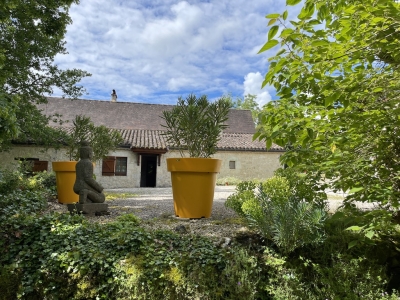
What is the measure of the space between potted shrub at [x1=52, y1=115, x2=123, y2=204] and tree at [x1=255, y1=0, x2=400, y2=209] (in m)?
4.77

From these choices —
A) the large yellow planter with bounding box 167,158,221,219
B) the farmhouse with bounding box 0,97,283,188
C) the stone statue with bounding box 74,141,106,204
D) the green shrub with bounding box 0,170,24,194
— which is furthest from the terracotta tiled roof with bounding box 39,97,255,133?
the large yellow planter with bounding box 167,158,221,219

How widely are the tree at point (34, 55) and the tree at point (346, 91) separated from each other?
6547 mm

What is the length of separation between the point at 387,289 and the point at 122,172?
1292 cm

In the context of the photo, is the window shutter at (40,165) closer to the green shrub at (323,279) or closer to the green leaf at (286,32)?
the green shrub at (323,279)

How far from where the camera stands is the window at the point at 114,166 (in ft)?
45.4

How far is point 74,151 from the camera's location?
693 cm

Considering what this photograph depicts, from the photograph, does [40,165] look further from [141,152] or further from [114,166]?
[141,152]

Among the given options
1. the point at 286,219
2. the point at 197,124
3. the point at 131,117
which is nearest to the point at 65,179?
the point at 197,124

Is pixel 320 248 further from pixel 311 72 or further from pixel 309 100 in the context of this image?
pixel 311 72

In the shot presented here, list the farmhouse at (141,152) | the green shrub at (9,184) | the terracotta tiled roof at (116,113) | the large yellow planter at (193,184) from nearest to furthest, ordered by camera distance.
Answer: the large yellow planter at (193,184), the green shrub at (9,184), the farmhouse at (141,152), the terracotta tiled roof at (116,113)

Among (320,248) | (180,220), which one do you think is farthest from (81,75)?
(320,248)

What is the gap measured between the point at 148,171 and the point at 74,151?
877cm

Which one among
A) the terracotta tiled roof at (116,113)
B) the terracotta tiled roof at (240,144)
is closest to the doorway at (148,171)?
the terracotta tiled roof at (116,113)

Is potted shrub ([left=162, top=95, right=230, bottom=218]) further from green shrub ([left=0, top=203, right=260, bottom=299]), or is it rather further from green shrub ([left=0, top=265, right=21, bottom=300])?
green shrub ([left=0, top=265, right=21, bottom=300])
